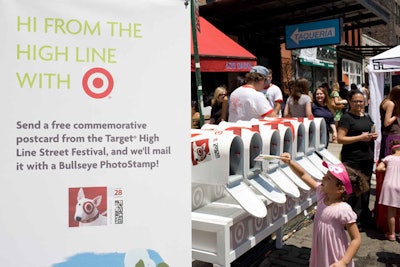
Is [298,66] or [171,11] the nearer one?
[171,11]

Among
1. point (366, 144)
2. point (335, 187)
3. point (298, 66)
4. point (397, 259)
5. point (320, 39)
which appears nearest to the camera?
point (335, 187)

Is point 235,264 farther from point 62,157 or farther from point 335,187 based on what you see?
Answer: point 62,157

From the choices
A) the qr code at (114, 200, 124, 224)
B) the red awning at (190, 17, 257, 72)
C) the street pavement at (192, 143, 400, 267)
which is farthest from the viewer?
the red awning at (190, 17, 257, 72)

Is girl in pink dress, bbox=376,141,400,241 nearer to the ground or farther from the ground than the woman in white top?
nearer to the ground

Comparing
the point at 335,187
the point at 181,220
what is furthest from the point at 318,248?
the point at 181,220

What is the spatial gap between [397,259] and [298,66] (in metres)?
15.0

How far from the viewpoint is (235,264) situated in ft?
10.4

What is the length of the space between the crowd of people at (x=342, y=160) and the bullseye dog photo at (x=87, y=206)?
132 cm

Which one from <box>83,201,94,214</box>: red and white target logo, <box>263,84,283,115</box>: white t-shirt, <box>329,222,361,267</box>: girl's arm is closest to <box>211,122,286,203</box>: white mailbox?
<box>329,222,361,267</box>: girl's arm

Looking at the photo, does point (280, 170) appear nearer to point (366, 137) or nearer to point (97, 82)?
point (366, 137)

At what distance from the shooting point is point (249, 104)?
3.65 metres

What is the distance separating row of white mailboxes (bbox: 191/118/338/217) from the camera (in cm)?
243

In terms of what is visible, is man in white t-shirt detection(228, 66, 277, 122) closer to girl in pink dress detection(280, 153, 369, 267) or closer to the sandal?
girl in pink dress detection(280, 153, 369, 267)

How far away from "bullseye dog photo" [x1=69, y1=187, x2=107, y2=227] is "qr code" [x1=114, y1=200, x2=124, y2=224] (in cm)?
5
